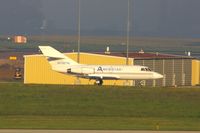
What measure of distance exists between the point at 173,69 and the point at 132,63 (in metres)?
7.96

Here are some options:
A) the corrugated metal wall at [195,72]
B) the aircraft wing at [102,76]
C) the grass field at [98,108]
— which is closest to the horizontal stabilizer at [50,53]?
the aircraft wing at [102,76]

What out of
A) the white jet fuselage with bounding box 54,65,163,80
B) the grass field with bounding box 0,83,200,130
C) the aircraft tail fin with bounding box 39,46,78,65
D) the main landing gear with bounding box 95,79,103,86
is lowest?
the grass field with bounding box 0,83,200,130

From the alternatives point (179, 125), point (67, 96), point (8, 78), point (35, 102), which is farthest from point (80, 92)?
point (8, 78)

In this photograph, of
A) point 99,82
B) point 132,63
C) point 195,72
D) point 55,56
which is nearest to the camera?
point 99,82

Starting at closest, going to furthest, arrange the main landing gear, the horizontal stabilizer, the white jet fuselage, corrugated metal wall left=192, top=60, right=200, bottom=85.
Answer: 1. the white jet fuselage
2. the main landing gear
3. the horizontal stabilizer
4. corrugated metal wall left=192, top=60, right=200, bottom=85

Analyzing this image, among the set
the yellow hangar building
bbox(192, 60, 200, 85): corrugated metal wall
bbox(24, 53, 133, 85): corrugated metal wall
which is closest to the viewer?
bbox(24, 53, 133, 85): corrugated metal wall

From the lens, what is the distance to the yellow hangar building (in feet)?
363

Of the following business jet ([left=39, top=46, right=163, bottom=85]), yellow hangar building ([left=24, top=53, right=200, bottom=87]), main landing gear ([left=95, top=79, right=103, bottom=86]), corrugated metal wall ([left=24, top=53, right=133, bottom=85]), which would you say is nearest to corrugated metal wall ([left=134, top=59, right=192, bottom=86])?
yellow hangar building ([left=24, top=53, right=200, bottom=87])

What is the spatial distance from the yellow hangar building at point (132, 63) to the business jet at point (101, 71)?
21.7ft

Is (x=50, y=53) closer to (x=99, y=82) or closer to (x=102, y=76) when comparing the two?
(x=102, y=76)

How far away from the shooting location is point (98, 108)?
201ft

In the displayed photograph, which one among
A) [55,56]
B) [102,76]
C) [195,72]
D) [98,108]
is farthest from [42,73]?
[98,108]

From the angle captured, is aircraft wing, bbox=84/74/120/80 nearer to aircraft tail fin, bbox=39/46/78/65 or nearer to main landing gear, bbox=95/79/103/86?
main landing gear, bbox=95/79/103/86

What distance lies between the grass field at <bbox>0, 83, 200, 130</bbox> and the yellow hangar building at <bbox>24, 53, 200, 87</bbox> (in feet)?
115
